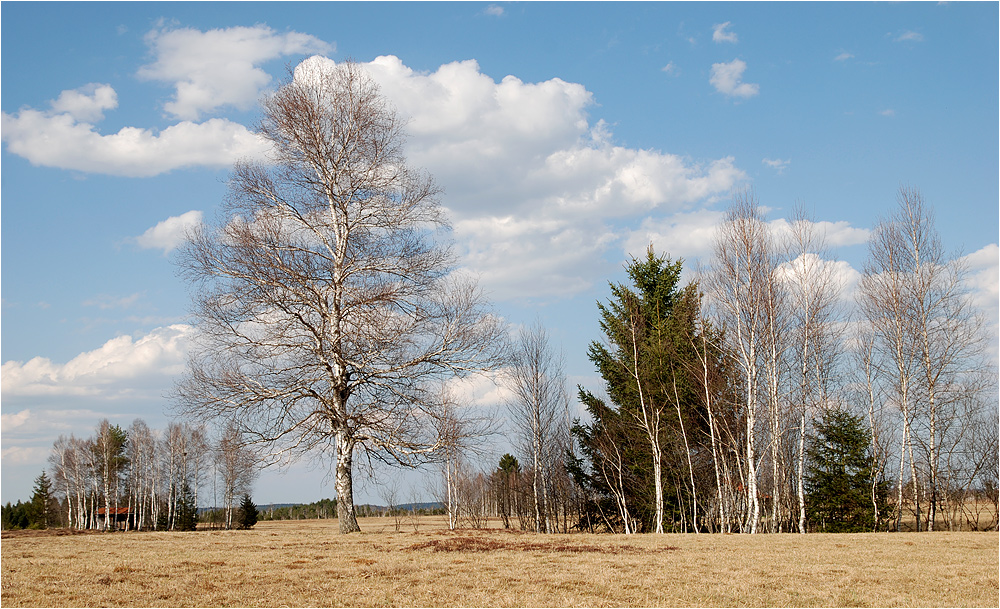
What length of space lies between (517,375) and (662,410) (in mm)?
8268

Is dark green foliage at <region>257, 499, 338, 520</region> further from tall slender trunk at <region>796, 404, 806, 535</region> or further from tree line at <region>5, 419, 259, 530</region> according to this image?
tall slender trunk at <region>796, 404, 806, 535</region>

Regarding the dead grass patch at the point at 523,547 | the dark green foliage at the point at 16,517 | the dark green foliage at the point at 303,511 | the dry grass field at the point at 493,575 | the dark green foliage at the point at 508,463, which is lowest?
the dark green foliage at the point at 303,511

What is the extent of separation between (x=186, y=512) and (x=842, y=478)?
48927mm

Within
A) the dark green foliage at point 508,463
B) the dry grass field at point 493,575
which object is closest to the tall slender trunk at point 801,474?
the dry grass field at point 493,575

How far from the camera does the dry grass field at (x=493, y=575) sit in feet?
24.4

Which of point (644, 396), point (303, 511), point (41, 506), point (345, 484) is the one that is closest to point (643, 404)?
point (644, 396)

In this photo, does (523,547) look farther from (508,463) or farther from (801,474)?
(508,463)

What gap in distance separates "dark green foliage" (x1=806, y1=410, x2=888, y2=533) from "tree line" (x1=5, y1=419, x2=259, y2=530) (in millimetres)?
42207

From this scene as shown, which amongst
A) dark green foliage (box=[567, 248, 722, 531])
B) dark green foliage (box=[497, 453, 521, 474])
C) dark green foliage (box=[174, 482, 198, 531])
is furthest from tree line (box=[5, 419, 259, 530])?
dark green foliage (box=[567, 248, 722, 531])

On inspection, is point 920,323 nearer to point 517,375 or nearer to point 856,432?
point 856,432

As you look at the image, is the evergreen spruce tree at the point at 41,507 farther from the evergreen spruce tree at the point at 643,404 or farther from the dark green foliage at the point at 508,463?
the evergreen spruce tree at the point at 643,404

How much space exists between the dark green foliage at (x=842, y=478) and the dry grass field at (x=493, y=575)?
11.7m

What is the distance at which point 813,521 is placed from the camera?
2533cm

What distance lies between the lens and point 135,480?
5706 centimetres
